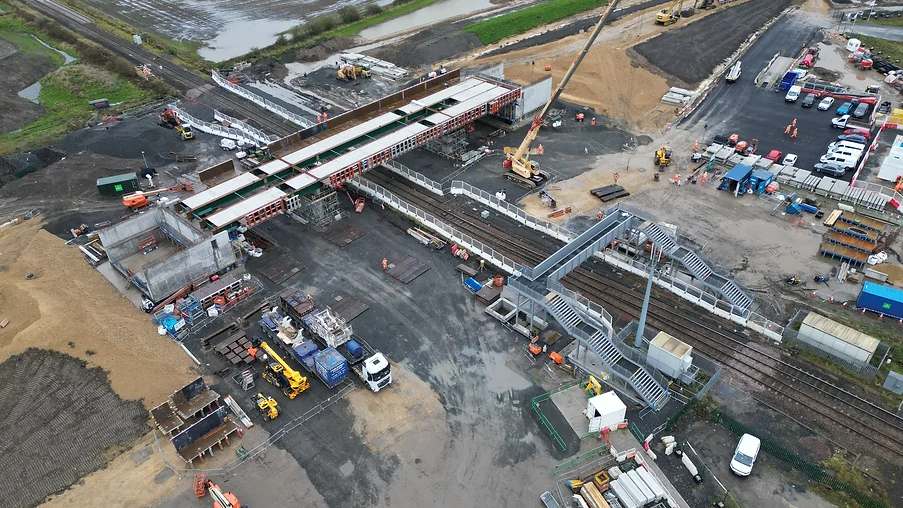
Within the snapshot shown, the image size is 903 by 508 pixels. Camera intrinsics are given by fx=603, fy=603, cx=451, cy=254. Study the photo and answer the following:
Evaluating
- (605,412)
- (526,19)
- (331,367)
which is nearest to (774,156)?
(605,412)

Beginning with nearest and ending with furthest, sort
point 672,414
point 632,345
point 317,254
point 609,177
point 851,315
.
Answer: point 672,414
point 632,345
point 851,315
point 317,254
point 609,177

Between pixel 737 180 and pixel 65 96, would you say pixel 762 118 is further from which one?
Result: pixel 65 96

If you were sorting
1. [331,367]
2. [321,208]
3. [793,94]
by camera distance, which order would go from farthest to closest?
A: [793,94] < [321,208] < [331,367]

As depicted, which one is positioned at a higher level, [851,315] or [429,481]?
[851,315]

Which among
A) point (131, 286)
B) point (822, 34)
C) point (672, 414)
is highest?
point (822, 34)

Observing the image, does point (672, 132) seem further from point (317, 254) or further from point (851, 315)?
point (317, 254)

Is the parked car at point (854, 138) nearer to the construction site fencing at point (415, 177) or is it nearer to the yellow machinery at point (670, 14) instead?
the construction site fencing at point (415, 177)

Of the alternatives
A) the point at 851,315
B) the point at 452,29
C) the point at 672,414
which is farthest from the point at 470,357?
the point at 452,29

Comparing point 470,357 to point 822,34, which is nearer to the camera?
point 470,357
